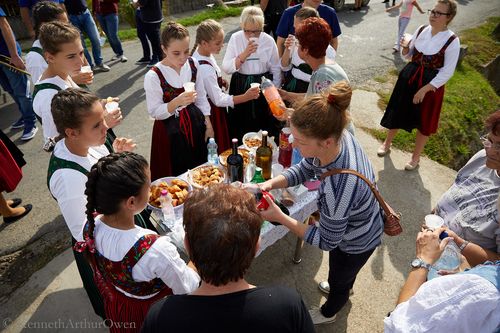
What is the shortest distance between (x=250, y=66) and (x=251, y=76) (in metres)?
0.12

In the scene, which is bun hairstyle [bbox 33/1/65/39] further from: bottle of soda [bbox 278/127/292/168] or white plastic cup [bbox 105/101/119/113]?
bottle of soda [bbox 278/127/292/168]

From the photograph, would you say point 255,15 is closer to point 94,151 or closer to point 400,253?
point 94,151

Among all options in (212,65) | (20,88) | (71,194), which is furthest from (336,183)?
(20,88)

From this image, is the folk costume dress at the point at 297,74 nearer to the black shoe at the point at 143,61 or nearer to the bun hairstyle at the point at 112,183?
the bun hairstyle at the point at 112,183

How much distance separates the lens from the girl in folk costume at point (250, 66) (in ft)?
12.2

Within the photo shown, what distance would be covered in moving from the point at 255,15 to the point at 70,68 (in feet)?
6.74

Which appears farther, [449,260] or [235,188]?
[449,260]

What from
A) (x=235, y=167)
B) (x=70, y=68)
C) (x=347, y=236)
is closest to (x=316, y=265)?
(x=347, y=236)

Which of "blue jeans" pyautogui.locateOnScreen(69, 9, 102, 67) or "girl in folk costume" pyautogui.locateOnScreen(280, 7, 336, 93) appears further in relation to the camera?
"blue jeans" pyautogui.locateOnScreen(69, 9, 102, 67)

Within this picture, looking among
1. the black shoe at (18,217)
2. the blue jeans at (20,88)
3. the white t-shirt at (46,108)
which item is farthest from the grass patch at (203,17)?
the white t-shirt at (46,108)

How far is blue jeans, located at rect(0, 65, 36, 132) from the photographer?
4645 millimetres

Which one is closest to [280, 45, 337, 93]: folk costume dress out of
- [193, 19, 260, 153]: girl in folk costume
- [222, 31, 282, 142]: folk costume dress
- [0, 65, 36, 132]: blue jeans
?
[222, 31, 282, 142]: folk costume dress

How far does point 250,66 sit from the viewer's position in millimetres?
3896

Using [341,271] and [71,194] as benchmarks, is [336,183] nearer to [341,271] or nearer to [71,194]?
[341,271]
